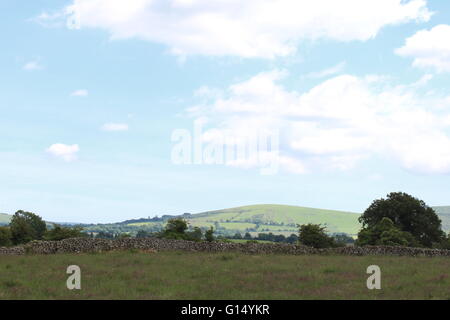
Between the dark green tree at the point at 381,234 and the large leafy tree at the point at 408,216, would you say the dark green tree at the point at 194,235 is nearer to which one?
the dark green tree at the point at 381,234

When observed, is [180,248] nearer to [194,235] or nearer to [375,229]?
[194,235]

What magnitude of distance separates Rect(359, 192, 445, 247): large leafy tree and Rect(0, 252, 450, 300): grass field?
4780 cm

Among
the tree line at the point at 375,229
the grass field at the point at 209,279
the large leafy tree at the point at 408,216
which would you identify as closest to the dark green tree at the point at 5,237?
the tree line at the point at 375,229

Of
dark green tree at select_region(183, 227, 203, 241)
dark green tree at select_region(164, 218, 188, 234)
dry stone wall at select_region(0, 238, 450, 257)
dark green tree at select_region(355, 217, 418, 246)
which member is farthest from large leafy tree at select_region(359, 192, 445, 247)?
dry stone wall at select_region(0, 238, 450, 257)

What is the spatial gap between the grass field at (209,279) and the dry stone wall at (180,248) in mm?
3553

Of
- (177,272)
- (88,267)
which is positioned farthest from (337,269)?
(88,267)

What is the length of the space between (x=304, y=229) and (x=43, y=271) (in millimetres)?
36990

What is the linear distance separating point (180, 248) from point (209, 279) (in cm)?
1436

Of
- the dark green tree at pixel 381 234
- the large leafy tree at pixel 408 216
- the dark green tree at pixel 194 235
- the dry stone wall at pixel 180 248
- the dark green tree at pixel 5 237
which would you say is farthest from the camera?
the large leafy tree at pixel 408 216

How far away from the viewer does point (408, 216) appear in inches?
2889

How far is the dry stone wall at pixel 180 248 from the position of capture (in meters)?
31.4

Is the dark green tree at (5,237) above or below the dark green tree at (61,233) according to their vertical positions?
below

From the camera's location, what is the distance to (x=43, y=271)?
22.0 meters
